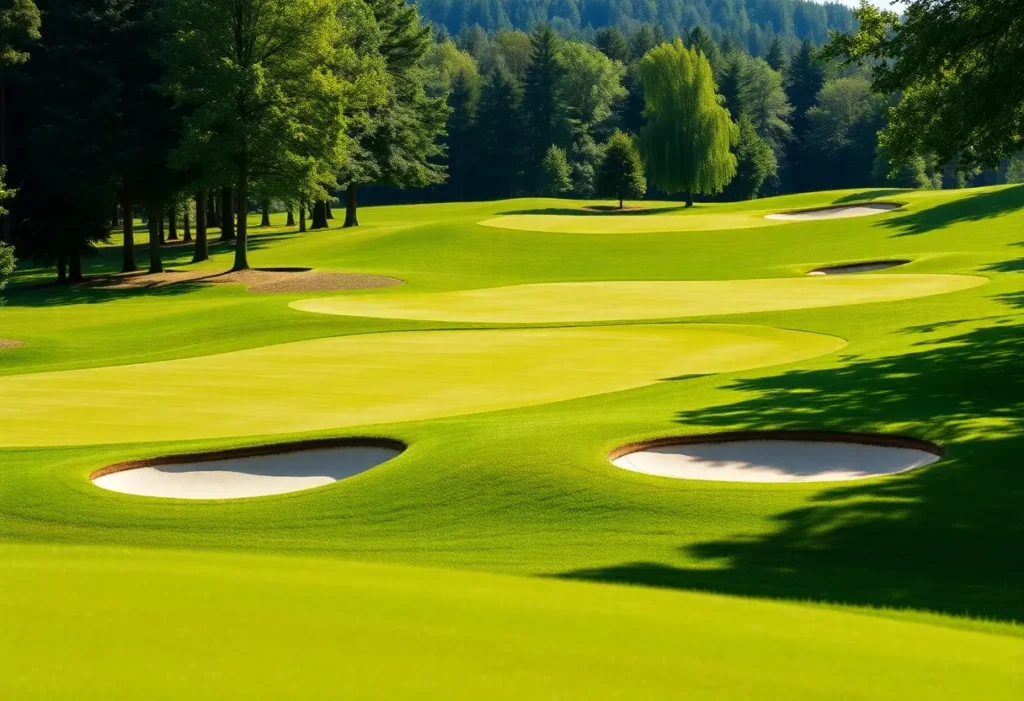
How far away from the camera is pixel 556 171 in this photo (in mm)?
123188

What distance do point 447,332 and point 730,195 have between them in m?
97.9

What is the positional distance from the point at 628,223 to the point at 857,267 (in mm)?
21544

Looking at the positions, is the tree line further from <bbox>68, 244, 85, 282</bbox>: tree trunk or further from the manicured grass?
the manicured grass

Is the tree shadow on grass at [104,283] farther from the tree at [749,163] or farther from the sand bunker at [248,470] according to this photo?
the tree at [749,163]

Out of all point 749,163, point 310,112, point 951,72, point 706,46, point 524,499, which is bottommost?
point 524,499

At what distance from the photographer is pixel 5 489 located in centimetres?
1672

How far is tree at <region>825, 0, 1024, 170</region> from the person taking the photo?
2008 centimetres

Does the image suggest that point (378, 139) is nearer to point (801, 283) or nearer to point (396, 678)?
point (801, 283)

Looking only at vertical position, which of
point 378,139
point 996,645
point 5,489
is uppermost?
point 378,139

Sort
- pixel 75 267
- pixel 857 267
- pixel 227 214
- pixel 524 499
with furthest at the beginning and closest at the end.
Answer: pixel 227 214, pixel 75 267, pixel 857 267, pixel 524 499

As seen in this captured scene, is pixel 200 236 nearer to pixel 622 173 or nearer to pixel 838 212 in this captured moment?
pixel 838 212

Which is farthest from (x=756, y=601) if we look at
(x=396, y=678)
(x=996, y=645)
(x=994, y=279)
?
(x=994, y=279)

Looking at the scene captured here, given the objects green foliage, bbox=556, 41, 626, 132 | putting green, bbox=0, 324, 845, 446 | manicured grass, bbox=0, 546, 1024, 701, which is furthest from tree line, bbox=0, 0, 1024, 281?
manicured grass, bbox=0, 546, 1024, 701

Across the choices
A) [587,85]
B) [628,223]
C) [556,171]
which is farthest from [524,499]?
[587,85]
